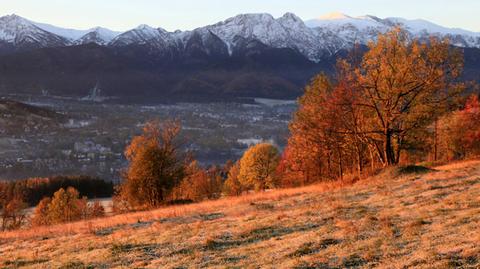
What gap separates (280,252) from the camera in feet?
47.1

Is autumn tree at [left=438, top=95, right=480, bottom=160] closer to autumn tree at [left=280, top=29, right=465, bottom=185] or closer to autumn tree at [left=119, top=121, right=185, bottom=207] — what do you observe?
autumn tree at [left=280, top=29, right=465, bottom=185]

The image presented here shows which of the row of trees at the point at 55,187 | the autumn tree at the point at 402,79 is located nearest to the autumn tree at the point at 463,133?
the autumn tree at the point at 402,79

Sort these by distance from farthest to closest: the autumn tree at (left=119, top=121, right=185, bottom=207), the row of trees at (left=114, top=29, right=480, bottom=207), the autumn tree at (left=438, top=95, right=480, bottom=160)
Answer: the autumn tree at (left=438, top=95, right=480, bottom=160), the autumn tree at (left=119, top=121, right=185, bottom=207), the row of trees at (left=114, top=29, right=480, bottom=207)

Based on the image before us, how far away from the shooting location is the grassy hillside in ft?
41.9

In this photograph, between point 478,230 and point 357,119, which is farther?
point 357,119

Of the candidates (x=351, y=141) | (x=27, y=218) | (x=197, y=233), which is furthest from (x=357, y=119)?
(x=27, y=218)

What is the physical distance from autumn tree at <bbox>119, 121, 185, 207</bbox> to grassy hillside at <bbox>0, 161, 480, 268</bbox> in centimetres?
2620

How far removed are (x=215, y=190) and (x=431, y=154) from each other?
51839 millimetres

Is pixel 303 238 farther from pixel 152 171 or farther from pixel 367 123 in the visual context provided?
pixel 152 171

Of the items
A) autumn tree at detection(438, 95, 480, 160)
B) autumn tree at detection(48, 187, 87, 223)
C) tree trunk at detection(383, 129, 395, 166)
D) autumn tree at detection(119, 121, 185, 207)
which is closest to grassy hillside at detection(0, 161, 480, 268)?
tree trunk at detection(383, 129, 395, 166)

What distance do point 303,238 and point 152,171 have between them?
38901 mm

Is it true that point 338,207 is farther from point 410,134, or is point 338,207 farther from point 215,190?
point 215,190

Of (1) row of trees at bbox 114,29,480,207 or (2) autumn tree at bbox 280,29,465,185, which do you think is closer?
(2) autumn tree at bbox 280,29,465,185

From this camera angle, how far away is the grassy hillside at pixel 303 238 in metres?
12.8
